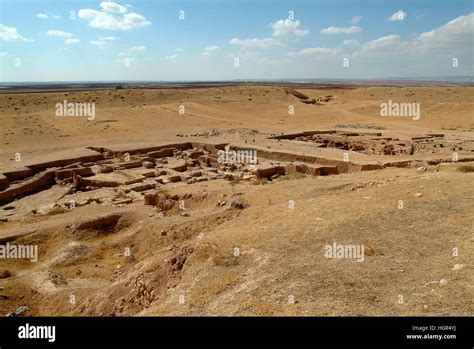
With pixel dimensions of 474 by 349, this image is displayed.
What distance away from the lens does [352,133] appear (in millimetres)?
28016

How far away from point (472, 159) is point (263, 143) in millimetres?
10934

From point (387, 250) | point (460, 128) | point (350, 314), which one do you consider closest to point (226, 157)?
point (387, 250)

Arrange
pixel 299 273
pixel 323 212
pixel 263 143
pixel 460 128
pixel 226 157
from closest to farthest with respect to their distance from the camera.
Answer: pixel 299 273 → pixel 323 212 → pixel 226 157 → pixel 263 143 → pixel 460 128

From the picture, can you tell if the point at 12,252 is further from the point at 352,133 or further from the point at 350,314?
the point at 352,133

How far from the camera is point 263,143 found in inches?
974

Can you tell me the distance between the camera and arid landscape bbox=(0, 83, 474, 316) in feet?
20.4

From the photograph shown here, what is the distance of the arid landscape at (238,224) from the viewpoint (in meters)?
6.22

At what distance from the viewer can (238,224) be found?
10.3 metres

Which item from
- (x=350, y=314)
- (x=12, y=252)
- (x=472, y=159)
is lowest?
(x=12, y=252)

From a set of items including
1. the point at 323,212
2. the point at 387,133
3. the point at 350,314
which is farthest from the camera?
the point at 387,133

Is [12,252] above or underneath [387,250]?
underneath
